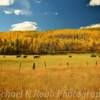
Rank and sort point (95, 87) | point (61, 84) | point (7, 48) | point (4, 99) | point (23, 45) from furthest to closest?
point (23, 45) → point (7, 48) → point (61, 84) → point (95, 87) → point (4, 99)

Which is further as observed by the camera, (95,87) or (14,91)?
(95,87)

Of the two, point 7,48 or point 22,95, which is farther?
point 7,48

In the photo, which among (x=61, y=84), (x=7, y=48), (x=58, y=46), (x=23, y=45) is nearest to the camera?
(x=61, y=84)

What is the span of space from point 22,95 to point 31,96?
0.44 m

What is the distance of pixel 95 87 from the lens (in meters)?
15.8

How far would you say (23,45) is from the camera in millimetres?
147750

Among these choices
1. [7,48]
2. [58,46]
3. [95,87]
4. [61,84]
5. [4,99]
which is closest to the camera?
[4,99]

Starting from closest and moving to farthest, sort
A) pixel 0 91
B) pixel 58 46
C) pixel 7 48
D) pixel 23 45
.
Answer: pixel 0 91
pixel 7 48
pixel 23 45
pixel 58 46

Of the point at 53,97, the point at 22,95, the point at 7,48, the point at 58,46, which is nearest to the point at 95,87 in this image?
the point at 53,97

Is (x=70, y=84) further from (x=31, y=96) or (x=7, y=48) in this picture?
(x=7, y=48)

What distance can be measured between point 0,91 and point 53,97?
2.76 metres

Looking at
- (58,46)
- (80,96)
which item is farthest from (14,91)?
(58,46)

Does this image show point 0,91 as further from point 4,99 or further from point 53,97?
point 53,97

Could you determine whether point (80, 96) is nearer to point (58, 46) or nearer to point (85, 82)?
point (85, 82)
